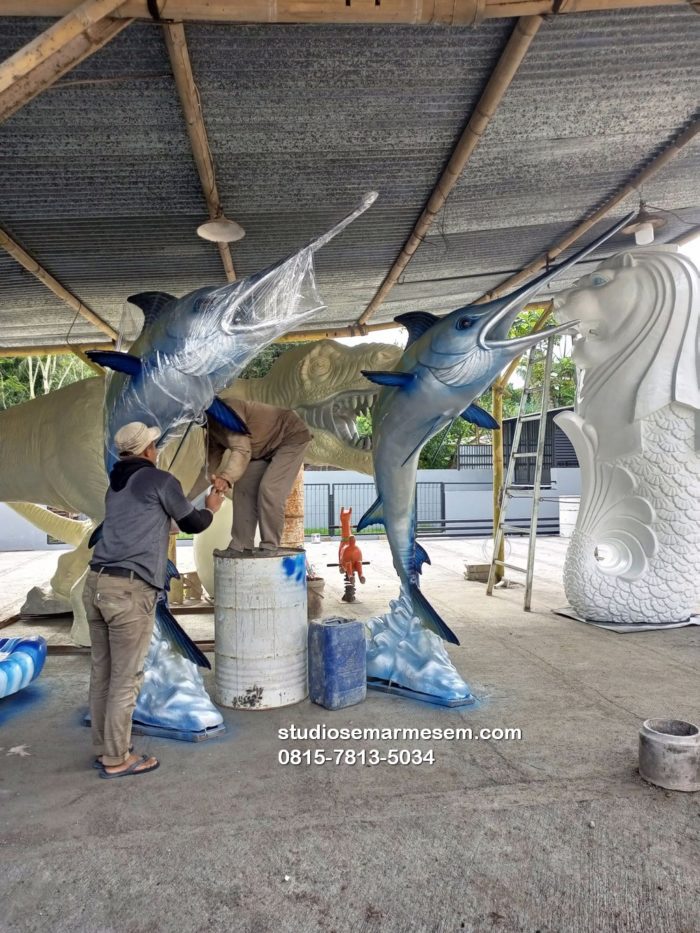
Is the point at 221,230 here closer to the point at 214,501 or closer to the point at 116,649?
the point at 214,501

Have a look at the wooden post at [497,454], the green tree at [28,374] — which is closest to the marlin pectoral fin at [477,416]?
the wooden post at [497,454]

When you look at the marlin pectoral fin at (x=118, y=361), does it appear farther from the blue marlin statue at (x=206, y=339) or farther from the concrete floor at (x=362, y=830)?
the concrete floor at (x=362, y=830)

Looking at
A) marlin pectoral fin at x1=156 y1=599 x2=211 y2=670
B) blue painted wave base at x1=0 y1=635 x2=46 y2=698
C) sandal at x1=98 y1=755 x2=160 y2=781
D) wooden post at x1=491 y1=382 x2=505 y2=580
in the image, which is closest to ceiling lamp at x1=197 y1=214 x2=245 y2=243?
marlin pectoral fin at x1=156 y1=599 x2=211 y2=670

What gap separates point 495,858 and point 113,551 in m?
1.78

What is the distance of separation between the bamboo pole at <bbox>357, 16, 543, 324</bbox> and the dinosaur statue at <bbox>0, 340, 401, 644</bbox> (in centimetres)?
82

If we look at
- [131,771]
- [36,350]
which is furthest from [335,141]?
[36,350]

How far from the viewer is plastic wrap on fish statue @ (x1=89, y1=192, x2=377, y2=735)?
Answer: 3109mm

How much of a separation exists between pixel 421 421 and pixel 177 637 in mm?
1714

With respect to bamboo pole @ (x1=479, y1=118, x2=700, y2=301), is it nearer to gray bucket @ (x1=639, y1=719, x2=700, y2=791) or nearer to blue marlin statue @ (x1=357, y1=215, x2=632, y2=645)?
blue marlin statue @ (x1=357, y1=215, x2=632, y2=645)

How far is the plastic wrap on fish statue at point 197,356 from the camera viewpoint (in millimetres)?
3109

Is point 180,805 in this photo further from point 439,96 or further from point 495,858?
point 439,96

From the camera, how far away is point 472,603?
6586 mm

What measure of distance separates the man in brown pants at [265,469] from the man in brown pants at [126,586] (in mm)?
881

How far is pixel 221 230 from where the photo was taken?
3.91 m
